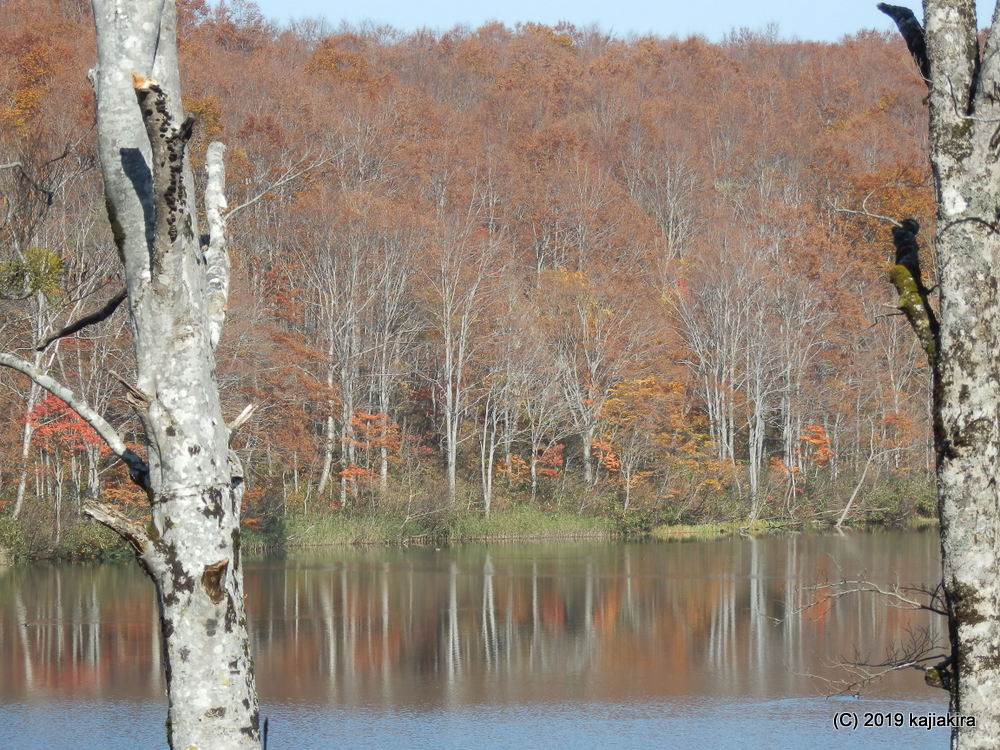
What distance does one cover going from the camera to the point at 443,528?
98.5 ft

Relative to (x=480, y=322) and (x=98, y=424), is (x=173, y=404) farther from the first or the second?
(x=480, y=322)

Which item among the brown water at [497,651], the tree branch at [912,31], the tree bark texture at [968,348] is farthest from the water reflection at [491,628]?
the tree branch at [912,31]

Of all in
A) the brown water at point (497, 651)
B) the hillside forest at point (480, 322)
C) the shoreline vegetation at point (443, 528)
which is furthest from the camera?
the hillside forest at point (480, 322)

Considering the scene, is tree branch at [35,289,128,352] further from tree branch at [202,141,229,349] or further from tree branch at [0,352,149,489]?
tree branch at [202,141,229,349]

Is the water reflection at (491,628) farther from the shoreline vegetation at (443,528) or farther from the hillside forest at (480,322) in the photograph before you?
the hillside forest at (480,322)

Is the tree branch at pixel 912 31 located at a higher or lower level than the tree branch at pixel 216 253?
higher

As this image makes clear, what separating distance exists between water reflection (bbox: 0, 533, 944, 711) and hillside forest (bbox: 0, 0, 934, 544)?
14.9 ft

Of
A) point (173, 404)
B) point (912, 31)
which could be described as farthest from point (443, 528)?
point (173, 404)

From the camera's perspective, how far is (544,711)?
12773 millimetres

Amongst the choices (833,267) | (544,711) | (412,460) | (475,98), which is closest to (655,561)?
(412,460)

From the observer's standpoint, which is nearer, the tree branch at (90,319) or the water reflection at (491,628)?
the tree branch at (90,319)

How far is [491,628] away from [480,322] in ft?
57.1

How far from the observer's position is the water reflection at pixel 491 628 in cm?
1399

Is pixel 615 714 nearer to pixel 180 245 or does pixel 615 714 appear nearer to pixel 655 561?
pixel 180 245
